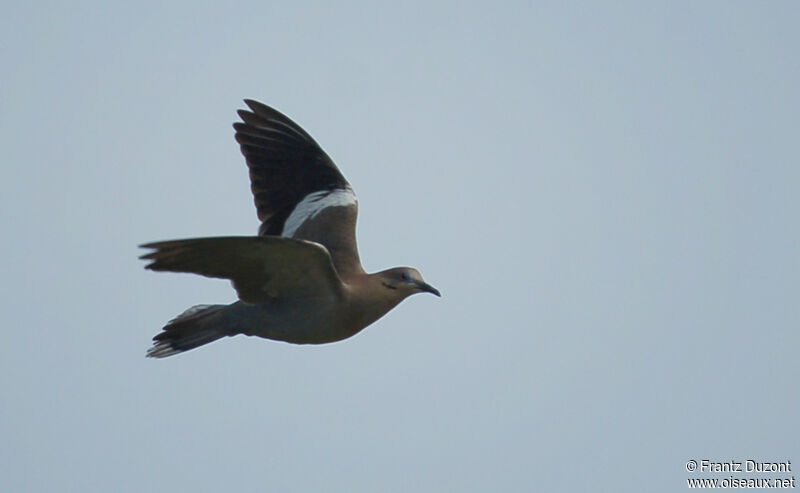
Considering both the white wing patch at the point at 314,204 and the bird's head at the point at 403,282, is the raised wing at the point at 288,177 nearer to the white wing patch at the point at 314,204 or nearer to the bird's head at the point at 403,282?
the white wing patch at the point at 314,204

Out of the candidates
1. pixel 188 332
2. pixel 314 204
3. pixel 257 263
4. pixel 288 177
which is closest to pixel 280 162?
pixel 288 177

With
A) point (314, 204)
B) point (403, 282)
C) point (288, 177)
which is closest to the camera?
point (403, 282)

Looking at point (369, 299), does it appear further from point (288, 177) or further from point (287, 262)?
point (288, 177)

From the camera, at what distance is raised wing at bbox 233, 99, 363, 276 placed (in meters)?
8.74

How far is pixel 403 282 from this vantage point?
7773 mm

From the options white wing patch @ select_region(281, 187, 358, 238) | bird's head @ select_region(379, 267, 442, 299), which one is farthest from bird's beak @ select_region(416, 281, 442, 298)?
white wing patch @ select_region(281, 187, 358, 238)

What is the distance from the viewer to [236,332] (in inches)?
299

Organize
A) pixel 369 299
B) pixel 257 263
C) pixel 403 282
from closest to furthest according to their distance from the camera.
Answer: pixel 257 263
pixel 369 299
pixel 403 282

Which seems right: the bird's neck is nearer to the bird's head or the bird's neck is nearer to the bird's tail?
the bird's head

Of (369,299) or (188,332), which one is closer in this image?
(369,299)

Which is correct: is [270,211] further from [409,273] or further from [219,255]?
[219,255]

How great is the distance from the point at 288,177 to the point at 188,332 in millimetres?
1724

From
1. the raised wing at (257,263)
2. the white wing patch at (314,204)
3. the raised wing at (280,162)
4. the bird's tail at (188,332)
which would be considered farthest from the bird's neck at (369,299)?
the raised wing at (280,162)

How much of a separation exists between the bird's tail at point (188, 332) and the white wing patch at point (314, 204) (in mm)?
1089
